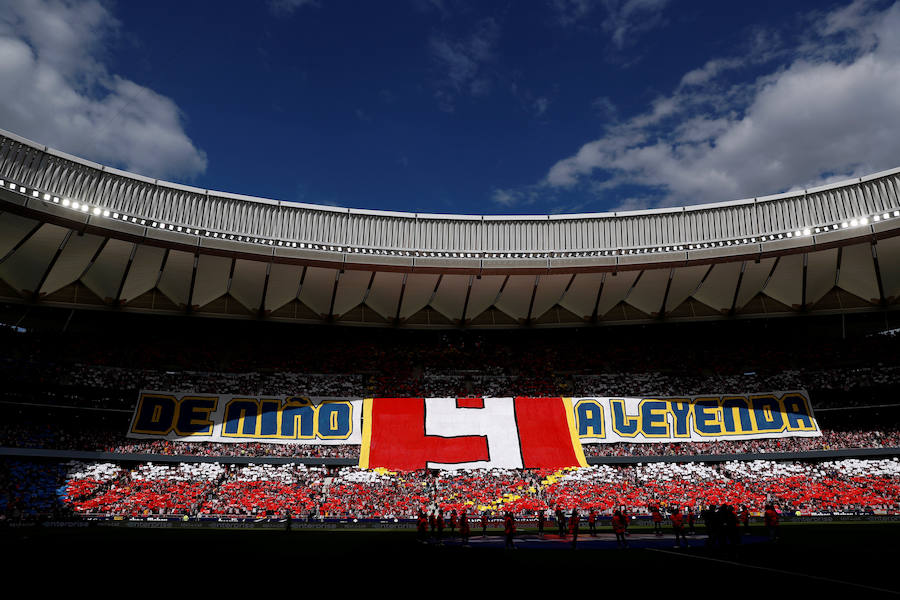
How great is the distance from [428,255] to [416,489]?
1373 cm

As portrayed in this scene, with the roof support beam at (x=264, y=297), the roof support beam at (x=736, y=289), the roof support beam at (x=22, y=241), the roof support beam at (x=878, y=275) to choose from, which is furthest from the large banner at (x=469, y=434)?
the roof support beam at (x=22, y=241)

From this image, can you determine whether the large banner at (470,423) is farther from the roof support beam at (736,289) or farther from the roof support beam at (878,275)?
the roof support beam at (878,275)

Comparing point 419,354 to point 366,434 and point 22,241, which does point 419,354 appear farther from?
point 22,241

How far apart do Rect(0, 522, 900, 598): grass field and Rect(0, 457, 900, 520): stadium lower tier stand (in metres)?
11.1

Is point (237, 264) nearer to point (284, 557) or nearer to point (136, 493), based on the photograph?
point (136, 493)

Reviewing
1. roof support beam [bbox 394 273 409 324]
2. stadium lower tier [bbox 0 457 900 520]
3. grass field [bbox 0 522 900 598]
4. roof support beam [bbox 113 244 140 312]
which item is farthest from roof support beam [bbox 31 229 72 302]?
roof support beam [bbox 394 273 409 324]

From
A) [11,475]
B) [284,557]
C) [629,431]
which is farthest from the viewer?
[629,431]

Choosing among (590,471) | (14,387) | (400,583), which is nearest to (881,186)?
(590,471)

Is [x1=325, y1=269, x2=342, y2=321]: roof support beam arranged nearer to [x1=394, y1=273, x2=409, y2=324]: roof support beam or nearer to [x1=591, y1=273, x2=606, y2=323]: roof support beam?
[x1=394, y1=273, x2=409, y2=324]: roof support beam

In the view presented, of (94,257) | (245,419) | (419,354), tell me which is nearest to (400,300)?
(419,354)

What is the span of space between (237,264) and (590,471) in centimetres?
2381

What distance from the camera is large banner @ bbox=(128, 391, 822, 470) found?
34.8m

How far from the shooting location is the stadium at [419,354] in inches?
→ 1150

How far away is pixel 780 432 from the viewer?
35688mm
